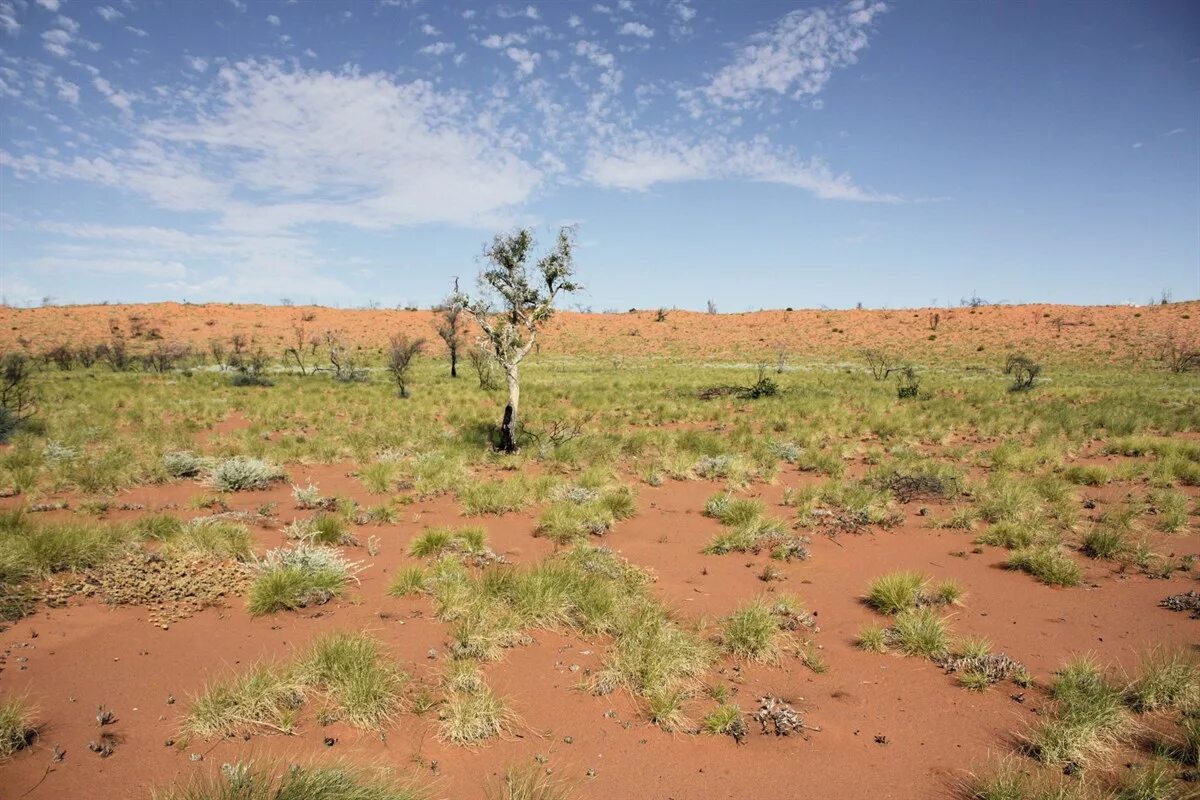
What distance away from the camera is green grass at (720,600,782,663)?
231 inches

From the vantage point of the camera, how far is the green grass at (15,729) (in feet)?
13.2

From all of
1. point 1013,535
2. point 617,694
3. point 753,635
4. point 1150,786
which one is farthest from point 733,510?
point 1150,786

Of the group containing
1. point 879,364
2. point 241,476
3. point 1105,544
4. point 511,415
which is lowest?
point 1105,544

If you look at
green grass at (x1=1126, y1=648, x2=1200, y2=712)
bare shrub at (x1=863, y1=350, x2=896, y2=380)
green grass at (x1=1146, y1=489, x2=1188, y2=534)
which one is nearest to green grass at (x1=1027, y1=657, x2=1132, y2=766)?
green grass at (x1=1126, y1=648, x2=1200, y2=712)

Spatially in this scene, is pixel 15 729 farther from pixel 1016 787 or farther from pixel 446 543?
pixel 1016 787

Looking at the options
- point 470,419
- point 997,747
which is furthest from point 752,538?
point 470,419

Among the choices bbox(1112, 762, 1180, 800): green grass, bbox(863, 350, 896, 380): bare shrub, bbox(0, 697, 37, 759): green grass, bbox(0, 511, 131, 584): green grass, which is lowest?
bbox(1112, 762, 1180, 800): green grass

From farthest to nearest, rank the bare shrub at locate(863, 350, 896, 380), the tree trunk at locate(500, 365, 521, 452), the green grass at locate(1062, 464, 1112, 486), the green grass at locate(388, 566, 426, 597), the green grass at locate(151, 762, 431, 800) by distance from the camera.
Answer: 1. the bare shrub at locate(863, 350, 896, 380)
2. the tree trunk at locate(500, 365, 521, 452)
3. the green grass at locate(1062, 464, 1112, 486)
4. the green grass at locate(388, 566, 426, 597)
5. the green grass at locate(151, 762, 431, 800)

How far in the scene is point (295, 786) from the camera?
3.50m

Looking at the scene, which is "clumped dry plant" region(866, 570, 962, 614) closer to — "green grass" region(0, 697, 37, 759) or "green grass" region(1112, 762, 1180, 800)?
"green grass" region(1112, 762, 1180, 800)

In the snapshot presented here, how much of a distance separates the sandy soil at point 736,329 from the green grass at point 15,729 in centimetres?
4866

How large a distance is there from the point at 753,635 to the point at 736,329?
62.6 metres

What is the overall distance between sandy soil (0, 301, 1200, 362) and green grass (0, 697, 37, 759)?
48658 millimetres

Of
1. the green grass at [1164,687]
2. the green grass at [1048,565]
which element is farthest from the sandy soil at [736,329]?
the green grass at [1164,687]
